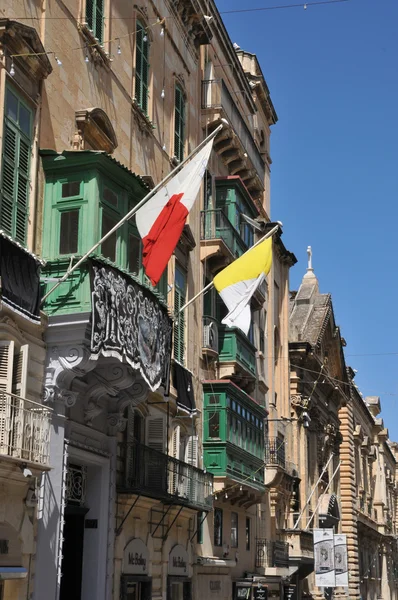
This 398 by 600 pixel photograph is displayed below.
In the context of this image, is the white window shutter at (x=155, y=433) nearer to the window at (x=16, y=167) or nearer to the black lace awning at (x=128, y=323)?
the black lace awning at (x=128, y=323)

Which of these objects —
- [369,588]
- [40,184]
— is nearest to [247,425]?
[40,184]

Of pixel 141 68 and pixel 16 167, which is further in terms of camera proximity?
pixel 141 68

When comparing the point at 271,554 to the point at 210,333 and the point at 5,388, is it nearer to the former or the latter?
the point at 210,333

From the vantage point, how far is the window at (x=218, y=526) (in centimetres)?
3046

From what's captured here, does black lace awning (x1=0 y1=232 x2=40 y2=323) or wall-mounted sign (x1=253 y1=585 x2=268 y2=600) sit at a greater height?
black lace awning (x1=0 y1=232 x2=40 y2=323)

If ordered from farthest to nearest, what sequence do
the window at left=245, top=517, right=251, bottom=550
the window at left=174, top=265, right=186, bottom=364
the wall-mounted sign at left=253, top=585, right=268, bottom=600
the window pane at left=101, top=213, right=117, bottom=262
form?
the window at left=245, top=517, right=251, bottom=550, the wall-mounted sign at left=253, top=585, right=268, bottom=600, the window at left=174, top=265, right=186, bottom=364, the window pane at left=101, top=213, right=117, bottom=262

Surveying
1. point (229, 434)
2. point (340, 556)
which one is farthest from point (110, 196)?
point (340, 556)

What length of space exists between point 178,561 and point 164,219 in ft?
36.5

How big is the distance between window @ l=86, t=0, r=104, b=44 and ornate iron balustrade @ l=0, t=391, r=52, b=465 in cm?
961

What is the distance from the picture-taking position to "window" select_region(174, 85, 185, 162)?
2892 cm

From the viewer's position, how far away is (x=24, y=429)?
54.4 ft

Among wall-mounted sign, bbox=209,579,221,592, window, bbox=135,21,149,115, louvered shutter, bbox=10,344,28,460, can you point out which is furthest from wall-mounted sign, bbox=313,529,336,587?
louvered shutter, bbox=10,344,28,460

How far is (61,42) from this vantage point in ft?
67.7

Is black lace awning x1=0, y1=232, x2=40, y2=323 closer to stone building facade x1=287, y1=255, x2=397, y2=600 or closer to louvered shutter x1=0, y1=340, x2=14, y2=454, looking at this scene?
louvered shutter x1=0, y1=340, x2=14, y2=454
